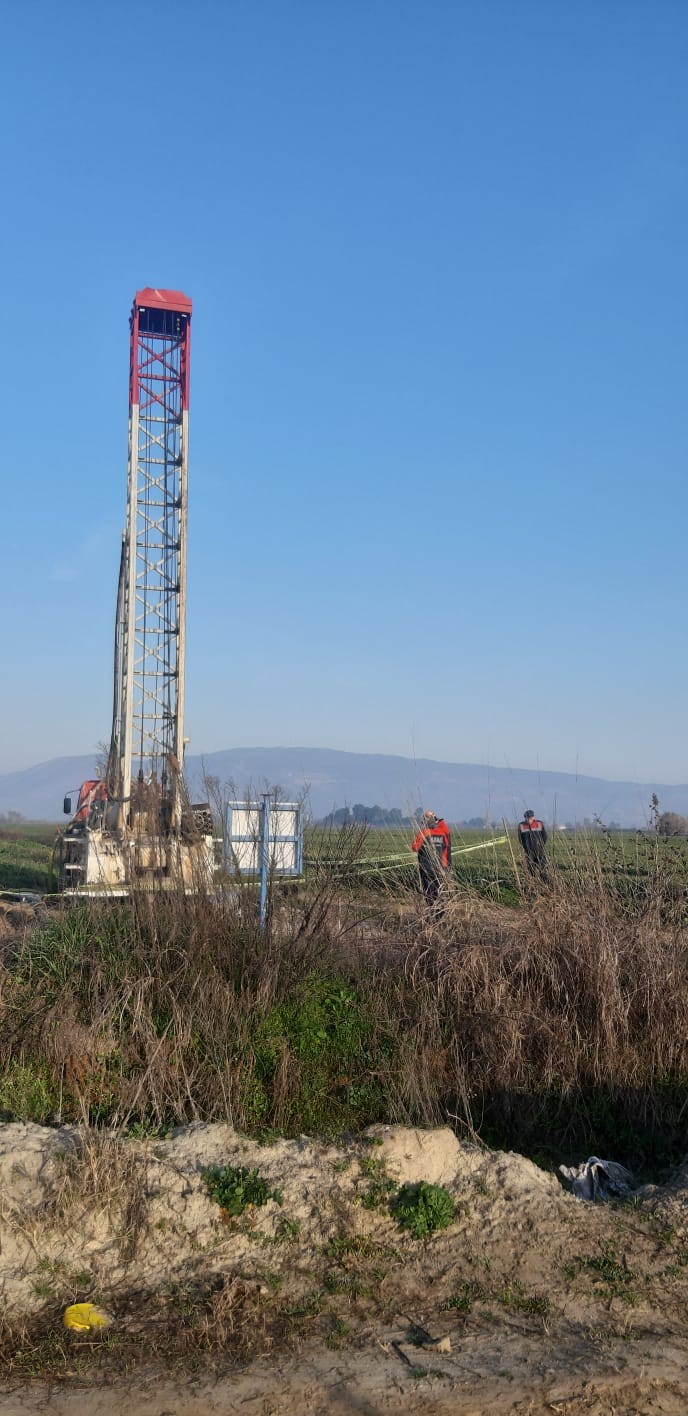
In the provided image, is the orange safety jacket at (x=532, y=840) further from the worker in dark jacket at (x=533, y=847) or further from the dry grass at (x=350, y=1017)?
the dry grass at (x=350, y=1017)

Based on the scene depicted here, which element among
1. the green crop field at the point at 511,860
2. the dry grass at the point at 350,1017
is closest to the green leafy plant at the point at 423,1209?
the dry grass at the point at 350,1017

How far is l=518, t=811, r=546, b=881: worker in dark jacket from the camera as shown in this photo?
10.5 metres

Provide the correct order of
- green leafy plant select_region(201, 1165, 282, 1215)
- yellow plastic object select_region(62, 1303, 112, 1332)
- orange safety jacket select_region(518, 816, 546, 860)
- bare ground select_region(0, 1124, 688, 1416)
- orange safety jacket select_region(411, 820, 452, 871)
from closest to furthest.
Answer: bare ground select_region(0, 1124, 688, 1416), yellow plastic object select_region(62, 1303, 112, 1332), green leafy plant select_region(201, 1165, 282, 1215), orange safety jacket select_region(411, 820, 452, 871), orange safety jacket select_region(518, 816, 546, 860)

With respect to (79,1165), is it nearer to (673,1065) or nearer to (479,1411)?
(479,1411)

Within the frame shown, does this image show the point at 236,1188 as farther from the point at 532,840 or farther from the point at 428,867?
the point at 532,840

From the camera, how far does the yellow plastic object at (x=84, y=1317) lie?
5.23 meters

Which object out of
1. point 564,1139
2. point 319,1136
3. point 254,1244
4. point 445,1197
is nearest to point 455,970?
point 564,1139

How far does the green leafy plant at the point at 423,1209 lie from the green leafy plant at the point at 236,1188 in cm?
69

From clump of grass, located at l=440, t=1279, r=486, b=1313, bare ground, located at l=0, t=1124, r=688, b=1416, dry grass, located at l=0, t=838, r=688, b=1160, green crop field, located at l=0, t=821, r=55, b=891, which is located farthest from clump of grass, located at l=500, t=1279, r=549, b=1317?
green crop field, located at l=0, t=821, r=55, b=891

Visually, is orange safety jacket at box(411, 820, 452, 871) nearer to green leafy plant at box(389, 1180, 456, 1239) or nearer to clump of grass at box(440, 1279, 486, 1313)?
green leafy plant at box(389, 1180, 456, 1239)

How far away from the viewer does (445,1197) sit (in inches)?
250

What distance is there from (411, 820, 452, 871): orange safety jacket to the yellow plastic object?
17.2 ft

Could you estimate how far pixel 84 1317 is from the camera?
5.32m

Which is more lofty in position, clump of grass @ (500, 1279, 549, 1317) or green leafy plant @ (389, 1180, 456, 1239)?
green leafy plant @ (389, 1180, 456, 1239)
